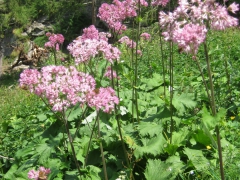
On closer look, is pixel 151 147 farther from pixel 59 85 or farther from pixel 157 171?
pixel 59 85

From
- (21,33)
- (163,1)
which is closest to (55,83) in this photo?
(163,1)

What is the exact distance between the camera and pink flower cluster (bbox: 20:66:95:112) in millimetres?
2232

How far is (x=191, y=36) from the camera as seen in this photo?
1.81 m

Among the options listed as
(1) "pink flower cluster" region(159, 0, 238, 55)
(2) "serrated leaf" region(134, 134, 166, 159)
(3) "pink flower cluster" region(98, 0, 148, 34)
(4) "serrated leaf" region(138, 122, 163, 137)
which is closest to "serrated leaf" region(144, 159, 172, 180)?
(2) "serrated leaf" region(134, 134, 166, 159)

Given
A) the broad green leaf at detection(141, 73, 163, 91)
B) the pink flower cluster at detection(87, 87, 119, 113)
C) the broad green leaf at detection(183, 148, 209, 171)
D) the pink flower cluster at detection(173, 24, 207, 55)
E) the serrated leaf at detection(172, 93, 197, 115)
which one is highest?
the pink flower cluster at detection(173, 24, 207, 55)

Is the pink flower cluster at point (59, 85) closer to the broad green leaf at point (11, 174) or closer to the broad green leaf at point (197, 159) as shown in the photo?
the broad green leaf at point (197, 159)

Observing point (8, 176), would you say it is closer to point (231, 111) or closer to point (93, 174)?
point (93, 174)

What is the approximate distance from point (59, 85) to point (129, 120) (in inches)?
61.7

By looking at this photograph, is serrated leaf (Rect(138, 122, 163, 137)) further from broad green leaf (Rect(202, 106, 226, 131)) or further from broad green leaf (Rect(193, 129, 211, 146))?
broad green leaf (Rect(202, 106, 226, 131))

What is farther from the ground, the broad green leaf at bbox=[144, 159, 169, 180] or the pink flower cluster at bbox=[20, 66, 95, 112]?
the pink flower cluster at bbox=[20, 66, 95, 112]

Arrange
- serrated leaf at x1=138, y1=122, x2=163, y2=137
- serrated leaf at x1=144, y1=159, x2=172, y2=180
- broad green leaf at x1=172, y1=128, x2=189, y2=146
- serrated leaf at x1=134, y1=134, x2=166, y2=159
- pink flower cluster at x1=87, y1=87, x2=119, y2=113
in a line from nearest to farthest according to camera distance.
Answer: pink flower cluster at x1=87, y1=87, x2=119, y2=113
serrated leaf at x1=144, y1=159, x2=172, y2=180
serrated leaf at x1=134, y1=134, x2=166, y2=159
serrated leaf at x1=138, y1=122, x2=163, y2=137
broad green leaf at x1=172, y1=128, x2=189, y2=146

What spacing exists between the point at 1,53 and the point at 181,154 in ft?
60.6

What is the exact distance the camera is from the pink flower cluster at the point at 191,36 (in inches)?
71.5

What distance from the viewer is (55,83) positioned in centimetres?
226
